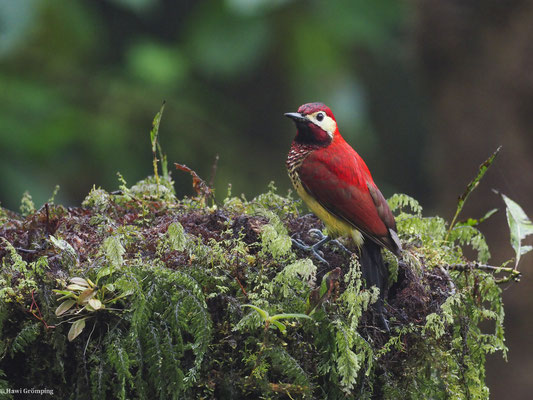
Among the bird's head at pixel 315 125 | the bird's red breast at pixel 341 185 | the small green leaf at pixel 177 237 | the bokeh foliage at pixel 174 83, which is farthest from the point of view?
the bokeh foliage at pixel 174 83

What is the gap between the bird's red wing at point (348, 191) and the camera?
2166 mm

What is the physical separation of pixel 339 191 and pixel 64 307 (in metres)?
1.00

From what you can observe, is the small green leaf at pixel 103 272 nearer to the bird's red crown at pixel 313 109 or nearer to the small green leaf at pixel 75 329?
the small green leaf at pixel 75 329

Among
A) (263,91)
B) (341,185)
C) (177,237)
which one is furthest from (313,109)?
(263,91)

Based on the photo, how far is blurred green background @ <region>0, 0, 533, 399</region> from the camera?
4586 mm

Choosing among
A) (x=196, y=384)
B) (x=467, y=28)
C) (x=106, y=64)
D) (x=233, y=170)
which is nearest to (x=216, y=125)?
(x=233, y=170)

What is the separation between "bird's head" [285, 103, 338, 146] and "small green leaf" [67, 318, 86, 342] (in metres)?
1.17

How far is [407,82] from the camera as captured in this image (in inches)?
Result: 318

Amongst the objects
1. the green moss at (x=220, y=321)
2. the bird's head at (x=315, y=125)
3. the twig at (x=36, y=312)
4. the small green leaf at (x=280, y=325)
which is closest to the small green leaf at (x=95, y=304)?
the green moss at (x=220, y=321)

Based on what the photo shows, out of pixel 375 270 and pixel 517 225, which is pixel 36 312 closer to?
pixel 375 270

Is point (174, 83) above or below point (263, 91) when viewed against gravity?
below

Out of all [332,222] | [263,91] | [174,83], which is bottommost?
[332,222]

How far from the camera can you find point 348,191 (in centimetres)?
229

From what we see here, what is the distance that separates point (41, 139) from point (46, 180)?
0.41m
